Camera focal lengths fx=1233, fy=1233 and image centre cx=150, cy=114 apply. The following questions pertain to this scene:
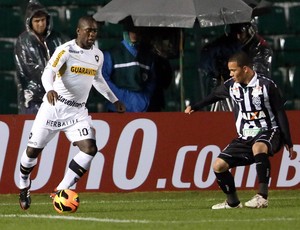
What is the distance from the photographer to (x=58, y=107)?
1345 centimetres

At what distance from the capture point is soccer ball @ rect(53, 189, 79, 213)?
12.7m

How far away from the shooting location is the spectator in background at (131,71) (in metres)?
16.3

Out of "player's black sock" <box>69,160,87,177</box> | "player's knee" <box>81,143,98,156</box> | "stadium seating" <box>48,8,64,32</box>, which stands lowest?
"player's black sock" <box>69,160,87,177</box>

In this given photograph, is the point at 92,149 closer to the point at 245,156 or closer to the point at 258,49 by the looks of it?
the point at 245,156

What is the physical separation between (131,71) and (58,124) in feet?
10.2

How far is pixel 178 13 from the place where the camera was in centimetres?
1617

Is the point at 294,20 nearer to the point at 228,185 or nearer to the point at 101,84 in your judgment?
the point at 101,84

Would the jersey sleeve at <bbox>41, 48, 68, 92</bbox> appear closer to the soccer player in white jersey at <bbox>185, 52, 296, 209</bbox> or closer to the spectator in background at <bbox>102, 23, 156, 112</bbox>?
the soccer player in white jersey at <bbox>185, 52, 296, 209</bbox>

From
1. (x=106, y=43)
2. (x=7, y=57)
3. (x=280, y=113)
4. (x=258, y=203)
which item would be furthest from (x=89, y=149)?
(x=106, y=43)

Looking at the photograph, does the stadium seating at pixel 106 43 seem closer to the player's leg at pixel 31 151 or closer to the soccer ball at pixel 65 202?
the player's leg at pixel 31 151

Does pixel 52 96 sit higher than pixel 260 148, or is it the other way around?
pixel 52 96

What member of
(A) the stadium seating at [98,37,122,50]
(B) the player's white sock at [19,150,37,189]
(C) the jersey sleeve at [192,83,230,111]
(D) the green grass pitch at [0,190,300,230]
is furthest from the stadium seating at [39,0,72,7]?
(C) the jersey sleeve at [192,83,230,111]

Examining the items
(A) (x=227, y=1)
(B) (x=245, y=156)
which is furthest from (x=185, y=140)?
(B) (x=245, y=156)

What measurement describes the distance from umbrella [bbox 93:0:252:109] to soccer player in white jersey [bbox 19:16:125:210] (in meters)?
2.75
